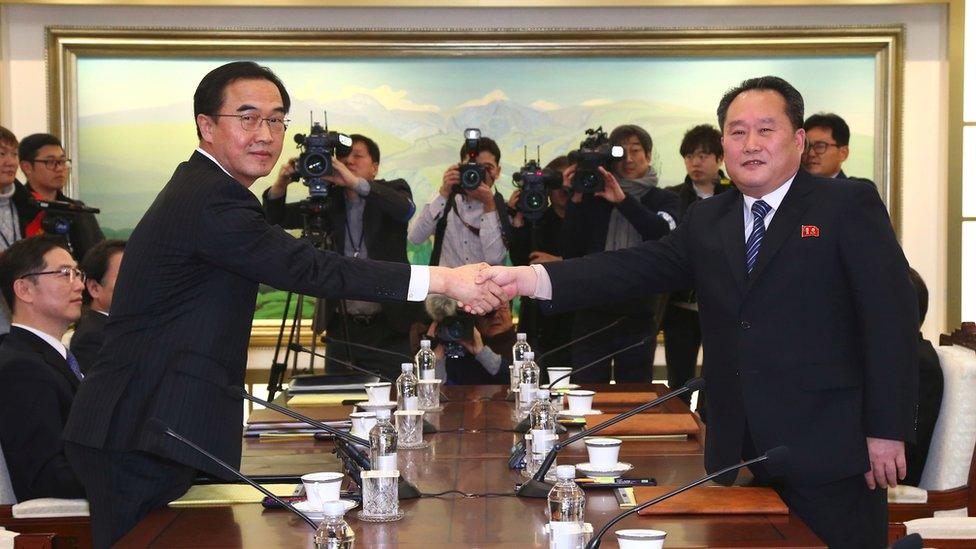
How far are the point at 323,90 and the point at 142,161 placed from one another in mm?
1079

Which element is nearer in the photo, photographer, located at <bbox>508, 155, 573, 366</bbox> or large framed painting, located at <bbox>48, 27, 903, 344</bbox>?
photographer, located at <bbox>508, 155, 573, 366</bbox>

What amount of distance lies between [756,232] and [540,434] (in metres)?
0.67

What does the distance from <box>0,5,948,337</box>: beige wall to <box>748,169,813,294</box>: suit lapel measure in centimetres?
407

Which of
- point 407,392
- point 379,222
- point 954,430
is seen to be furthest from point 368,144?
point 954,430

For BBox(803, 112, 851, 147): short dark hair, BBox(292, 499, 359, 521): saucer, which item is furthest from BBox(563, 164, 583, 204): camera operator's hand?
BBox(292, 499, 359, 521): saucer

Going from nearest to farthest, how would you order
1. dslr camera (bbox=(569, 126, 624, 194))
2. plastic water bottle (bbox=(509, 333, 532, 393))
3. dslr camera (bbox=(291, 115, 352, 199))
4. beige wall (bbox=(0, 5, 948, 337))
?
1. plastic water bottle (bbox=(509, 333, 532, 393))
2. dslr camera (bbox=(291, 115, 352, 199))
3. dslr camera (bbox=(569, 126, 624, 194))
4. beige wall (bbox=(0, 5, 948, 337))

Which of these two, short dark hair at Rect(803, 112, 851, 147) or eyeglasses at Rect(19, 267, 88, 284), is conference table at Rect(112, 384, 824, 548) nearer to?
eyeglasses at Rect(19, 267, 88, 284)

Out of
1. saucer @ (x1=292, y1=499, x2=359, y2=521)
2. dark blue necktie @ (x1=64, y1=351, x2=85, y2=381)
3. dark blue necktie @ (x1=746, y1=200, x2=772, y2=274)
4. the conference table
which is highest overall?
dark blue necktie @ (x1=746, y1=200, x2=772, y2=274)

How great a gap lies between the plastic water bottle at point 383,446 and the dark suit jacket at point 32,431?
3.42 ft

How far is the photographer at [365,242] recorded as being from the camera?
17.2ft

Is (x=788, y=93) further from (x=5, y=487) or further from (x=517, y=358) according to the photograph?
(x=5, y=487)

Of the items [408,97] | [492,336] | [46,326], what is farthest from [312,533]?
[408,97]

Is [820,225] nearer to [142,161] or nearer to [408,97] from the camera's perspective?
[408,97]

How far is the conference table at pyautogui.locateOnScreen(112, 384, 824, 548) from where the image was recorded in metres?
2.12
